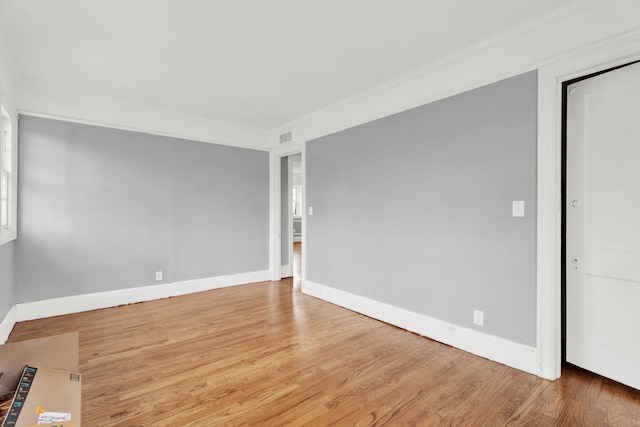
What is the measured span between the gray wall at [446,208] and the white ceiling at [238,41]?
0.58 meters

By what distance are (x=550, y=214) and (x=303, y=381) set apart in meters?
2.22

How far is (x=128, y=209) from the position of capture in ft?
13.9

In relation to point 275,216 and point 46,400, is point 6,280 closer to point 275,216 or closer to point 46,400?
point 46,400

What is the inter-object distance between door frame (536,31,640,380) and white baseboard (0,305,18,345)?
15.4 feet

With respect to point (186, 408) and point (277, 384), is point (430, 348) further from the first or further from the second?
point (186, 408)

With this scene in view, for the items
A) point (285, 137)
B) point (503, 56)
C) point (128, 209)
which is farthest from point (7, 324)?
point (503, 56)

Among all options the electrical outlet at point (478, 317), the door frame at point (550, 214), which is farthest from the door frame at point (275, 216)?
the door frame at point (550, 214)

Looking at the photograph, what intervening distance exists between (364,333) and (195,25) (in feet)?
10.5

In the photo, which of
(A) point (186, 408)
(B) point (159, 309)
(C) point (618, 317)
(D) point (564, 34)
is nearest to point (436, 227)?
(C) point (618, 317)

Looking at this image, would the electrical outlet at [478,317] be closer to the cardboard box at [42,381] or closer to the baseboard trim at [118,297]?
the cardboard box at [42,381]

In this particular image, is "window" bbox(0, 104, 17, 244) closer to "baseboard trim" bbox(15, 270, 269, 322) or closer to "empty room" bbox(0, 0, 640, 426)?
"empty room" bbox(0, 0, 640, 426)

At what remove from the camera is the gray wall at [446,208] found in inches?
97.3

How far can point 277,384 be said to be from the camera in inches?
89.2

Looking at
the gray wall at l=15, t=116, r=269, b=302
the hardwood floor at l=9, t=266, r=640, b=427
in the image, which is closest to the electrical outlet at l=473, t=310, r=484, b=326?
the hardwood floor at l=9, t=266, r=640, b=427
